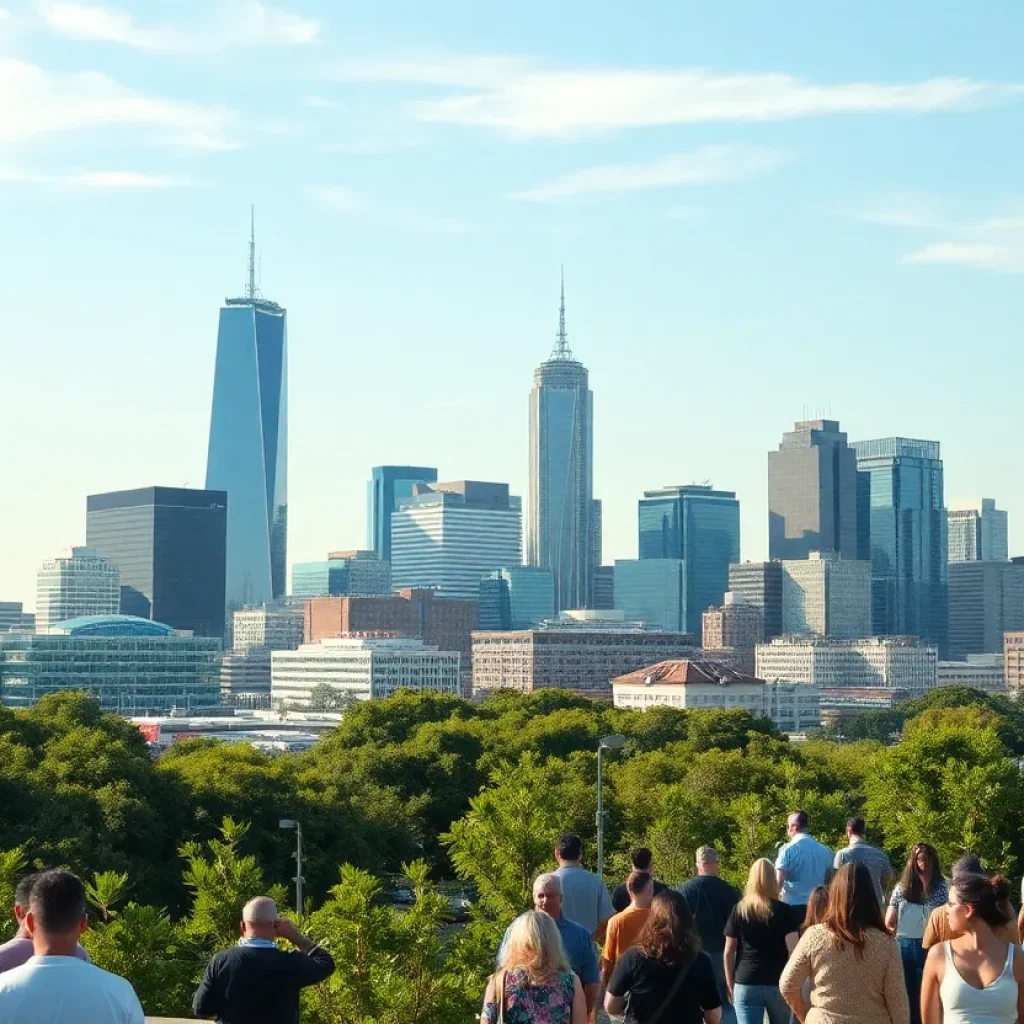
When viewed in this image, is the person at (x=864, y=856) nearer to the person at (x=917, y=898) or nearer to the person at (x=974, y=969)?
the person at (x=917, y=898)

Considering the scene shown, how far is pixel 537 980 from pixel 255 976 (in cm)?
174

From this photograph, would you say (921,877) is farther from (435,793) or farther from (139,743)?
(435,793)

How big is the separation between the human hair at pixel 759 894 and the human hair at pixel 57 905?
17.7 ft

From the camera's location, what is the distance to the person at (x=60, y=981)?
715 centimetres

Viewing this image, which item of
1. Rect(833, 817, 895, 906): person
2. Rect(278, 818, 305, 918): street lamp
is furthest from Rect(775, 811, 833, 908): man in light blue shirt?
Rect(278, 818, 305, 918): street lamp

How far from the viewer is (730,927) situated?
460 inches

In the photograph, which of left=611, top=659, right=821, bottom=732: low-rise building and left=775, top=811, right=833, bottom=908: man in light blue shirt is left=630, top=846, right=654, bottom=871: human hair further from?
left=611, top=659, right=821, bottom=732: low-rise building

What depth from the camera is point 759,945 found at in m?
11.6

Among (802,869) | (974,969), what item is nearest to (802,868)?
(802,869)

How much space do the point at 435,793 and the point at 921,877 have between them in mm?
47506

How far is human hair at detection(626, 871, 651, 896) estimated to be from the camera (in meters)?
12.2

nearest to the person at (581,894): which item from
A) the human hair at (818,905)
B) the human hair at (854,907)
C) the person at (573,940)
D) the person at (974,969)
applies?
the person at (573,940)

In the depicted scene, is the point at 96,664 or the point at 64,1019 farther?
the point at 96,664

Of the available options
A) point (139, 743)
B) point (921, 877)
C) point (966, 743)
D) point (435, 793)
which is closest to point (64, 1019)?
point (921, 877)
